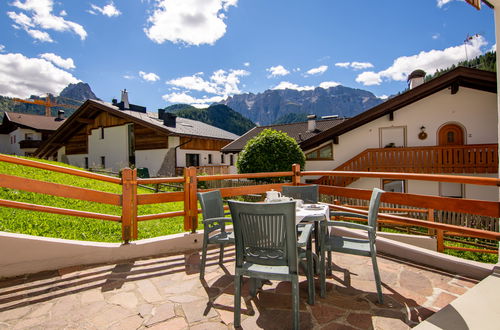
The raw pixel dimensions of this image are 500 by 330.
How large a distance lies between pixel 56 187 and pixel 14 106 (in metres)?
222

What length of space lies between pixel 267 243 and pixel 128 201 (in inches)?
91.8

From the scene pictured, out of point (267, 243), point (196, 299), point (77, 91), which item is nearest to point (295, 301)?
point (267, 243)

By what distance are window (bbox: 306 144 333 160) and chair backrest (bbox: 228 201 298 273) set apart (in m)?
12.2

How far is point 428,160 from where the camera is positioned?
1098 centimetres

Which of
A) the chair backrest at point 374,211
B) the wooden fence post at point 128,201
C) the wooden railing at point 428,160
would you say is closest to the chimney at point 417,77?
the wooden railing at point 428,160

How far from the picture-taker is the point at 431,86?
10891 millimetres

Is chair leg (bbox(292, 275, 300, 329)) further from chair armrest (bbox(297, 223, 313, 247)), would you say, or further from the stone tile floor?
chair armrest (bbox(297, 223, 313, 247))

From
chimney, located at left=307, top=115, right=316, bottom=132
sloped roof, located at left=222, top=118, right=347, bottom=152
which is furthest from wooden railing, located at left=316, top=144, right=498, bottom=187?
chimney, located at left=307, top=115, right=316, bottom=132

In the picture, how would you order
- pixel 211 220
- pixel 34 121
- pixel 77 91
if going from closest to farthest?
pixel 211 220, pixel 34 121, pixel 77 91

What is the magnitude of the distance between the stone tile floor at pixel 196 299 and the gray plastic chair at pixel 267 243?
0.39 m

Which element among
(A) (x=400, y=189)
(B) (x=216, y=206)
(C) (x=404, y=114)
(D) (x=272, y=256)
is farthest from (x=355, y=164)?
(D) (x=272, y=256)

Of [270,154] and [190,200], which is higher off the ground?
[270,154]

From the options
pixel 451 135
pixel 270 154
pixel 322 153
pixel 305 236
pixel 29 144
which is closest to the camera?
pixel 305 236

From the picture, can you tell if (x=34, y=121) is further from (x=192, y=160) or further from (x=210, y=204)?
(x=210, y=204)
